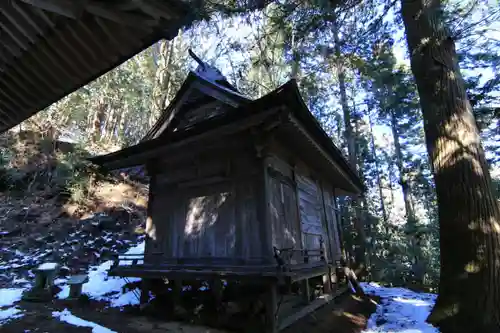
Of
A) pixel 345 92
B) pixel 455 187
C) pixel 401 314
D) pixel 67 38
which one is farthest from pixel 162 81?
pixel 67 38

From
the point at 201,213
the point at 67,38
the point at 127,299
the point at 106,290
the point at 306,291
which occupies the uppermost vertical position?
the point at 67,38

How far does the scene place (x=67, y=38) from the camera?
2205 mm

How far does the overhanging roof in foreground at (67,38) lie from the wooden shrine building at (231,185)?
3337 millimetres

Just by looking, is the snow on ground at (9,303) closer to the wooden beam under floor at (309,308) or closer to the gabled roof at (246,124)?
the gabled roof at (246,124)

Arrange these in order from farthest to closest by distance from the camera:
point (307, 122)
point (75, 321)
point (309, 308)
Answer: point (309, 308) → point (307, 122) → point (75, 321)

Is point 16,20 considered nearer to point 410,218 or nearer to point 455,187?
point 455,187

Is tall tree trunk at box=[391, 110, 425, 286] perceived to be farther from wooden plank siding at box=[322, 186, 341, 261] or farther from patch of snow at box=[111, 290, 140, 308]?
patch of snow at box=[111, 290, 140, 308]

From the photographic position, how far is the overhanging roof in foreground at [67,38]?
1828mm

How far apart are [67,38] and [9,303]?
814 centimetres

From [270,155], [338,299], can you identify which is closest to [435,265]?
[338,299]

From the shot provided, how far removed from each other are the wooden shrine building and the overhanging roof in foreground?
3.34m

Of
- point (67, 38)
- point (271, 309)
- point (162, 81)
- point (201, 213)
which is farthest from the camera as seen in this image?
point (162, 81)

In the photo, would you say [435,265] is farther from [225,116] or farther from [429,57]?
[225,116]

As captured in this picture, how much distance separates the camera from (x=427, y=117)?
693 centimetres
